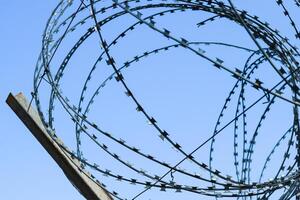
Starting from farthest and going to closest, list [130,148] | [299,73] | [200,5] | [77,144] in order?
[77,144] → [200,5] → [299,73] → [130,148]

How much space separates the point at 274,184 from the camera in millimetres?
4234

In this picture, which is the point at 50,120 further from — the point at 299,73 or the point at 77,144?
the point at 299,73

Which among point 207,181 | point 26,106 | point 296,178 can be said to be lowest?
point 296,178

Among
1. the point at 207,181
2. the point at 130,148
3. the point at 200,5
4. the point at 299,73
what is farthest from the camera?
the point at 200,5

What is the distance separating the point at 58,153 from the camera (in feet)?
19.2

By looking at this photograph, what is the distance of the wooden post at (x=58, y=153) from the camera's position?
18.9 ft

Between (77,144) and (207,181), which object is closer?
(207,181)

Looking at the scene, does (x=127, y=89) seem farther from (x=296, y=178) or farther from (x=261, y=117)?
(x=261, y=117)

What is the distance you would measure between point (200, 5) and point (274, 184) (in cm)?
187

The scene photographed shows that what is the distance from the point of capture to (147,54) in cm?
602

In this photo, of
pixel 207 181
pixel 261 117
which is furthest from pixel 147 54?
pixel 207 181

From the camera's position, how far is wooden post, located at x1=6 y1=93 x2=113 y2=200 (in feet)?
18.9

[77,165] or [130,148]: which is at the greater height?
[77,165]

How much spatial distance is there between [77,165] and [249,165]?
1.61 metres
